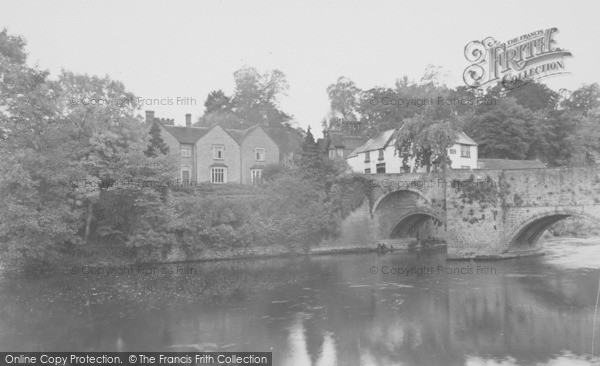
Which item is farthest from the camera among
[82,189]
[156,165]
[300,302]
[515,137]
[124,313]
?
[515,137]

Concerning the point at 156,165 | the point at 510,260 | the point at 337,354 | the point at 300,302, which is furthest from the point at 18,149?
the point at 510,260

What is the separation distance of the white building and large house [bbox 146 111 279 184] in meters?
8.28

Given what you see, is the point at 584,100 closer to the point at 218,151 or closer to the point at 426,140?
the point at 426,140

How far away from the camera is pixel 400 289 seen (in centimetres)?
2452

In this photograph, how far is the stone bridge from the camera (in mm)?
28625

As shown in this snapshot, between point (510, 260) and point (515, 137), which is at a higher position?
point (515, 137)

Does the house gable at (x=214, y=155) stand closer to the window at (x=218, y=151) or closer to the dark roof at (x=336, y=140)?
the window at (x=218, y=151)

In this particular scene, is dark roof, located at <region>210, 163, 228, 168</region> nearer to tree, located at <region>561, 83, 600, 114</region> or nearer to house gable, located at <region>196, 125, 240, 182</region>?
house gable, located at <region>196, 125, 240, 182</region>

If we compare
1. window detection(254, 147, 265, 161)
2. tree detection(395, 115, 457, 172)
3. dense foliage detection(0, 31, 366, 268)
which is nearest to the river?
dense foliage detection(0, 31, 366, 268)

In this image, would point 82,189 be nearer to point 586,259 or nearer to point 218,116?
point 586,259

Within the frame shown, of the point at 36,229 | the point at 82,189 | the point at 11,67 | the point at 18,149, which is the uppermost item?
the point at 11,67

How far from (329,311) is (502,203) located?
15.8 meters

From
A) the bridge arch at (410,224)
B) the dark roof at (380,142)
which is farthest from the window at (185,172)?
the bridge arch at (410,224)

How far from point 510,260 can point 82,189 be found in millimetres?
25423
